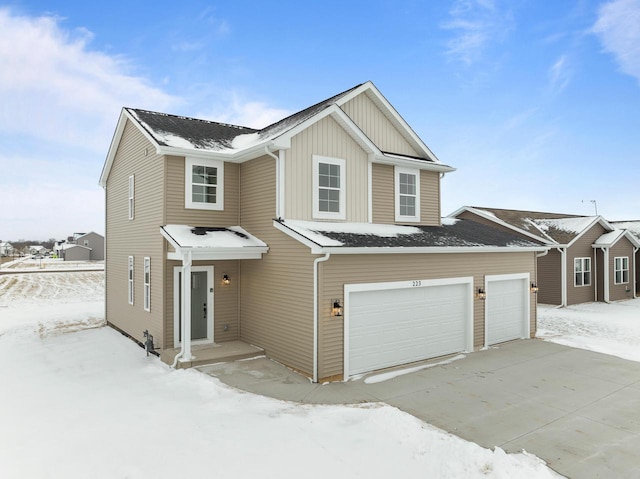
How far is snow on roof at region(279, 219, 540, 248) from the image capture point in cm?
878

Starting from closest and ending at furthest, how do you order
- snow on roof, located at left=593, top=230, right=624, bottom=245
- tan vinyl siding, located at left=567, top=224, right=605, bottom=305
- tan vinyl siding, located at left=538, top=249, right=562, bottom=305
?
tan vinyl siding, located at left=538, top=249, right=562, bottom=305, tan vinyl siding, located at left=567, top=224, right=605, bottom=305, snow on roof, located at left=593, top=230, right=624, bottom=245

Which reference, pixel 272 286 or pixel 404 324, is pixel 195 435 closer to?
pixel 272 286

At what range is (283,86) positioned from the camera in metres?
24.6

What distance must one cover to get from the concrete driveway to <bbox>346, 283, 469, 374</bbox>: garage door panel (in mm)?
603

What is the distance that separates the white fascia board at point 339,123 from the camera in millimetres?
9602

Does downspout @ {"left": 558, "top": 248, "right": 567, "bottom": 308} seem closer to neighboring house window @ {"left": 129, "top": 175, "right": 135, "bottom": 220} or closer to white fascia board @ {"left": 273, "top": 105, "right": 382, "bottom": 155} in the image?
white fascia board @ {"left": 273, "top": 105, "right": 382, "bottom": 155}

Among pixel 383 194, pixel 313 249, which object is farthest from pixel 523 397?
pixel 383 194

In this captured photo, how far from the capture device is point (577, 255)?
2017 centimetres

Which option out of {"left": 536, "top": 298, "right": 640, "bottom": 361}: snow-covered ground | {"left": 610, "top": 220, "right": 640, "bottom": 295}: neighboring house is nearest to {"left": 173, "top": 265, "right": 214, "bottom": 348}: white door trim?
{"left": 536, "top": 298, "right": 640, "bottom": 361}: snow-covered ground

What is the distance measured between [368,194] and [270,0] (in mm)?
11669

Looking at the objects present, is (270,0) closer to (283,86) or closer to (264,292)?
(283,86)

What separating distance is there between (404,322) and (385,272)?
148 cm

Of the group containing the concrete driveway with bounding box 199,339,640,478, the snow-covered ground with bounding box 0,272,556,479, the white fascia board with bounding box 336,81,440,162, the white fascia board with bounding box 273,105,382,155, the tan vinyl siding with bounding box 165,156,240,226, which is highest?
the white fascia board with bounding box 336,81,440,162

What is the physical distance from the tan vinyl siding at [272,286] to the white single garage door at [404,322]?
3.25ft
